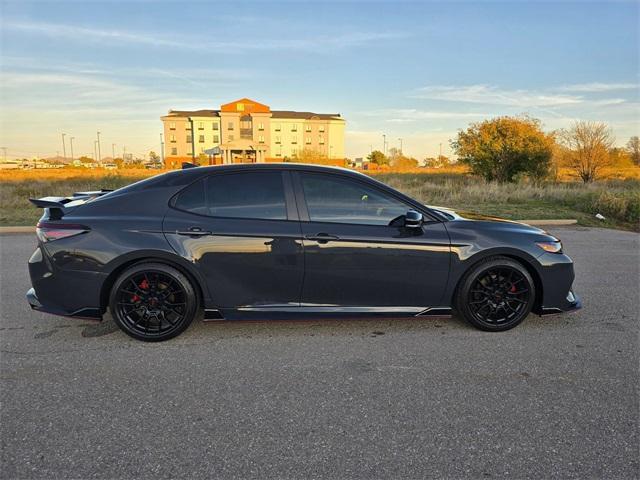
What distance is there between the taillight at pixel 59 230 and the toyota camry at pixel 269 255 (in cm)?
1

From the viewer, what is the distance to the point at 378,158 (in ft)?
322

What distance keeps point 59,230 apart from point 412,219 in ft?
9.85

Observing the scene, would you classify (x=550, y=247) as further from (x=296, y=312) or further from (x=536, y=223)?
(x=536, y=223)

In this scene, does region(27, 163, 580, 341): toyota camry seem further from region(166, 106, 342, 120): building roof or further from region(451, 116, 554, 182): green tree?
region(166, 106, 342, 120): building roof

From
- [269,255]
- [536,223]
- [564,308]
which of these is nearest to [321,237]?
[269,255]

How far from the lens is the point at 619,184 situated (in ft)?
69.9

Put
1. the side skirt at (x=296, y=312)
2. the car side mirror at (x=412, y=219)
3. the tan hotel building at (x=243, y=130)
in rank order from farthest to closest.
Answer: the tan hotel building at (x=243, y=130), the side skirt at (x=296, y=312), the car side mirror at (x=412, y=219)

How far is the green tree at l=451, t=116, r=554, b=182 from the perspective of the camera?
22281 mm

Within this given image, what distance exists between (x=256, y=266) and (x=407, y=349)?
1461mm

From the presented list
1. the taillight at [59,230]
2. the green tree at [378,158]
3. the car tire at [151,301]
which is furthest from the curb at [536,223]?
the green tree at [378,158]

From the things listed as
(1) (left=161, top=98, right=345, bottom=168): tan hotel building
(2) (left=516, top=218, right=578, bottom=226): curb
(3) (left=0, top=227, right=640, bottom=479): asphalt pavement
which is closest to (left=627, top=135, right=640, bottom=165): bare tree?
(2) (left=516, top=218, right=578, bottom=226): curb

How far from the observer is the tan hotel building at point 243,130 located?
271ft

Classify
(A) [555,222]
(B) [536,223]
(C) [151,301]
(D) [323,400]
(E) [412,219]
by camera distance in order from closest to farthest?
(D) [323,400] < (E) [412,219] < (C) [151,301] < (B) [536,223] < (A) [555,222]

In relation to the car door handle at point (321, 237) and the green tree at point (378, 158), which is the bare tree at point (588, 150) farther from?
the green tree at point (378, 158)
